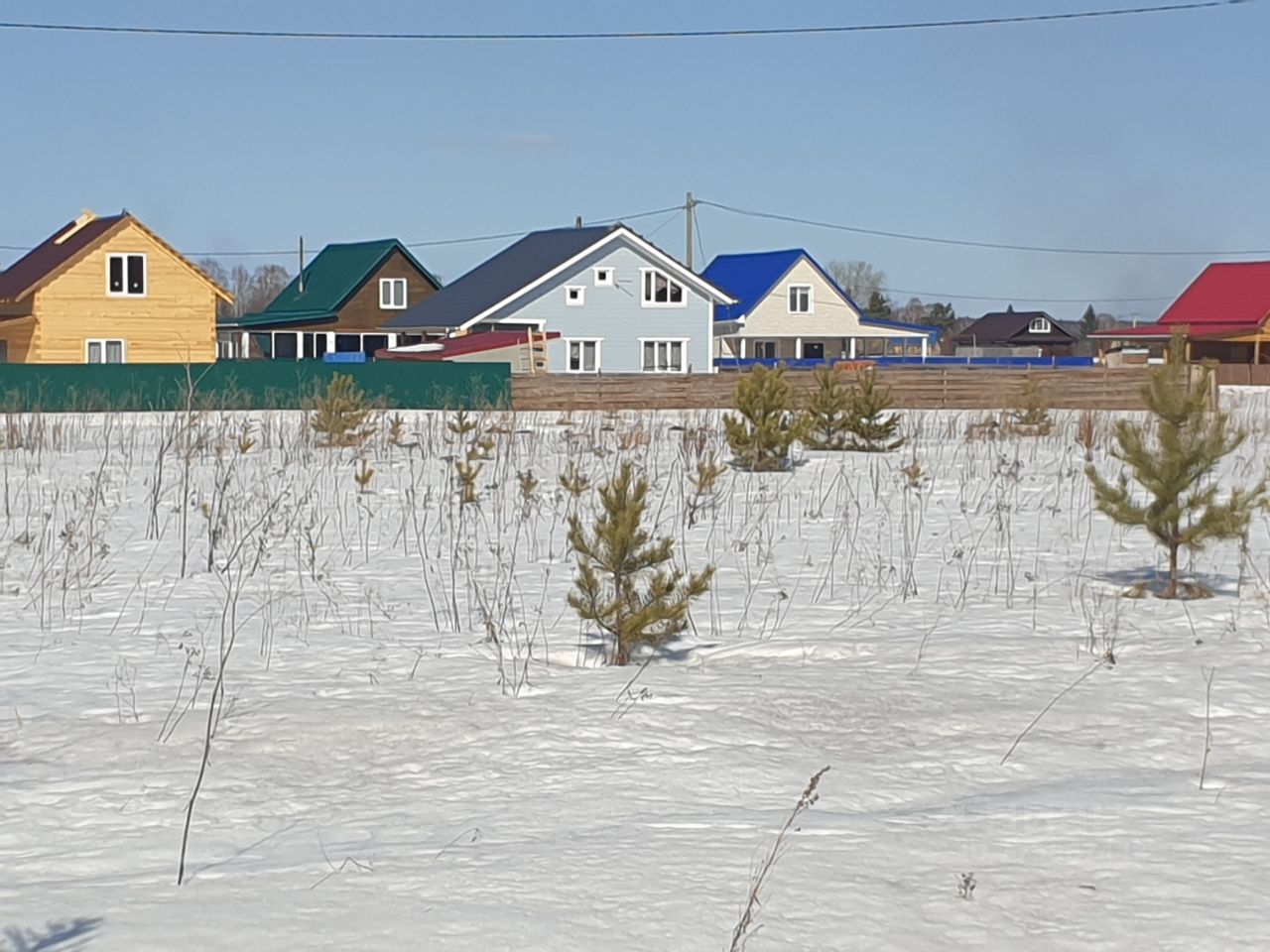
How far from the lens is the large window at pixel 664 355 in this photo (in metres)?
53.0

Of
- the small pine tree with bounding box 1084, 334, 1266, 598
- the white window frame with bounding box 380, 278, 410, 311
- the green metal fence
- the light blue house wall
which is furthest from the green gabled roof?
the small pine tree with bounding box 1084, 334, 1266, 598

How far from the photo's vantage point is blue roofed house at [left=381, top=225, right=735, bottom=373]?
5047 centimetres

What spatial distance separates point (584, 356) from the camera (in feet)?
171

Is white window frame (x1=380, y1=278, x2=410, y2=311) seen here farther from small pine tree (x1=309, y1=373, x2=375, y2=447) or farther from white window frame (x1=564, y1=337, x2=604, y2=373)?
small pine tree (x1=309, y1=373, x2=375, y2=447)

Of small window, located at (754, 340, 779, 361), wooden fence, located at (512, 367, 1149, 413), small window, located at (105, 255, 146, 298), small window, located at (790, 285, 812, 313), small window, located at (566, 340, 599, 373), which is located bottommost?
wooden fence, located at (512, 367, 1149, 413)

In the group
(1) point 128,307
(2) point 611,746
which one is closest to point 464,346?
(1) point 128,307

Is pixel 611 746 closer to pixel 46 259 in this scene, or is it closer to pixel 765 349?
pixel 46 259

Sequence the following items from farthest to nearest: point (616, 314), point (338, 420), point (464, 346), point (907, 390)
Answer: point (616, 314) → point (464, 346) → point (907, 390) → point (338, 420)

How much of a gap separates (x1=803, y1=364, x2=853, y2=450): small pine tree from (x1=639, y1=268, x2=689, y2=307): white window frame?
1306 inches

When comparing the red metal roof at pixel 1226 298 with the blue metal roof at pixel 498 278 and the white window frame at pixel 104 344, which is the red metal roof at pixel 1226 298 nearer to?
the blue metal roof at pixel 498 278

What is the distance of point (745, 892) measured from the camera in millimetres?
4133

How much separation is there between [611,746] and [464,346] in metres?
39.3

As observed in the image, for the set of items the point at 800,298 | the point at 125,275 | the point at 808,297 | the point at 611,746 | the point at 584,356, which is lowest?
the point at 611,746

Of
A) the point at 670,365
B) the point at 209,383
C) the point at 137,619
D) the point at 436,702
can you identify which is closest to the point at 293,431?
the point at 209,383
